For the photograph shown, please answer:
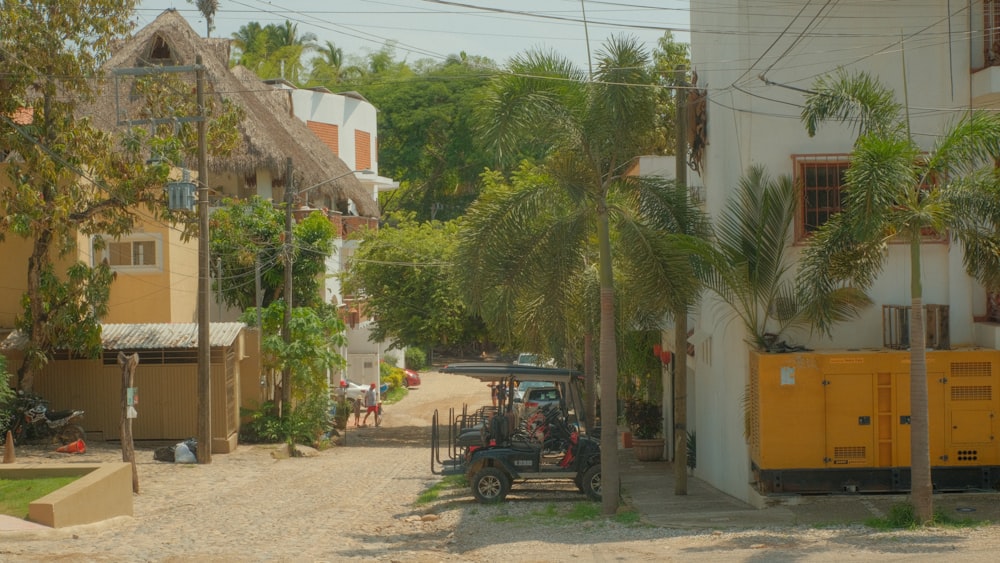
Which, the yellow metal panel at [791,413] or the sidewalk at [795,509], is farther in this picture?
the yellow metal panel at [791,413]

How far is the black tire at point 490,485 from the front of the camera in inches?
681

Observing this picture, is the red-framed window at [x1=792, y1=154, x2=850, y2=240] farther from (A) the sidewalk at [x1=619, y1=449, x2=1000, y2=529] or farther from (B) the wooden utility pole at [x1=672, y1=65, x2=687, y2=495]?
(A) the sidewalk at [x1=619, y1=449, x2=1000, y2=529]

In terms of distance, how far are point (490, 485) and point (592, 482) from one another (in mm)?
1651

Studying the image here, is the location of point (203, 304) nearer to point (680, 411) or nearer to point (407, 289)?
point (680, 411)

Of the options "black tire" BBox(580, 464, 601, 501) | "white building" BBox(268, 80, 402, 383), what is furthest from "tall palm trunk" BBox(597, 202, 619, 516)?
"white building" BBox(268, 80, 402, 383)

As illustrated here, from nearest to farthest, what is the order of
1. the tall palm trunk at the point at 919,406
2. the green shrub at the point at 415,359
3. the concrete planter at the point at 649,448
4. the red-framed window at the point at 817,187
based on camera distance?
the tall palm trunk at the point at 919,406 → the red-framed window at the point at 817,187 → the concrete planter at the point at 649,448 → the green shrub at the point at 415,359

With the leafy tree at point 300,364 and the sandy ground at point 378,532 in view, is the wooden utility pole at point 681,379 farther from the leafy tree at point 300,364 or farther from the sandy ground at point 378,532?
the leafy tree at point 300,364

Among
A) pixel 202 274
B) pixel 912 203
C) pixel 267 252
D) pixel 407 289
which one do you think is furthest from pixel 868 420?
pixel 407 289

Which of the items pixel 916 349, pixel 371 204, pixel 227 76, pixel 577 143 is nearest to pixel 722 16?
pixel 577 143

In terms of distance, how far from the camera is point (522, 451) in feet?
57.1

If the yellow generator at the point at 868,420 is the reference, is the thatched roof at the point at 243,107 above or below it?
above

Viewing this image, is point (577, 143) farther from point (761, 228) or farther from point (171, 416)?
point (171, 416)

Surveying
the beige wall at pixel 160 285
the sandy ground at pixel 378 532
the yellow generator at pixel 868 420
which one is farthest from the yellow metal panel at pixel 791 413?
the beige wall at pixel 160 285

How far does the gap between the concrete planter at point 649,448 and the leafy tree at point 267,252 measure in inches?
451
